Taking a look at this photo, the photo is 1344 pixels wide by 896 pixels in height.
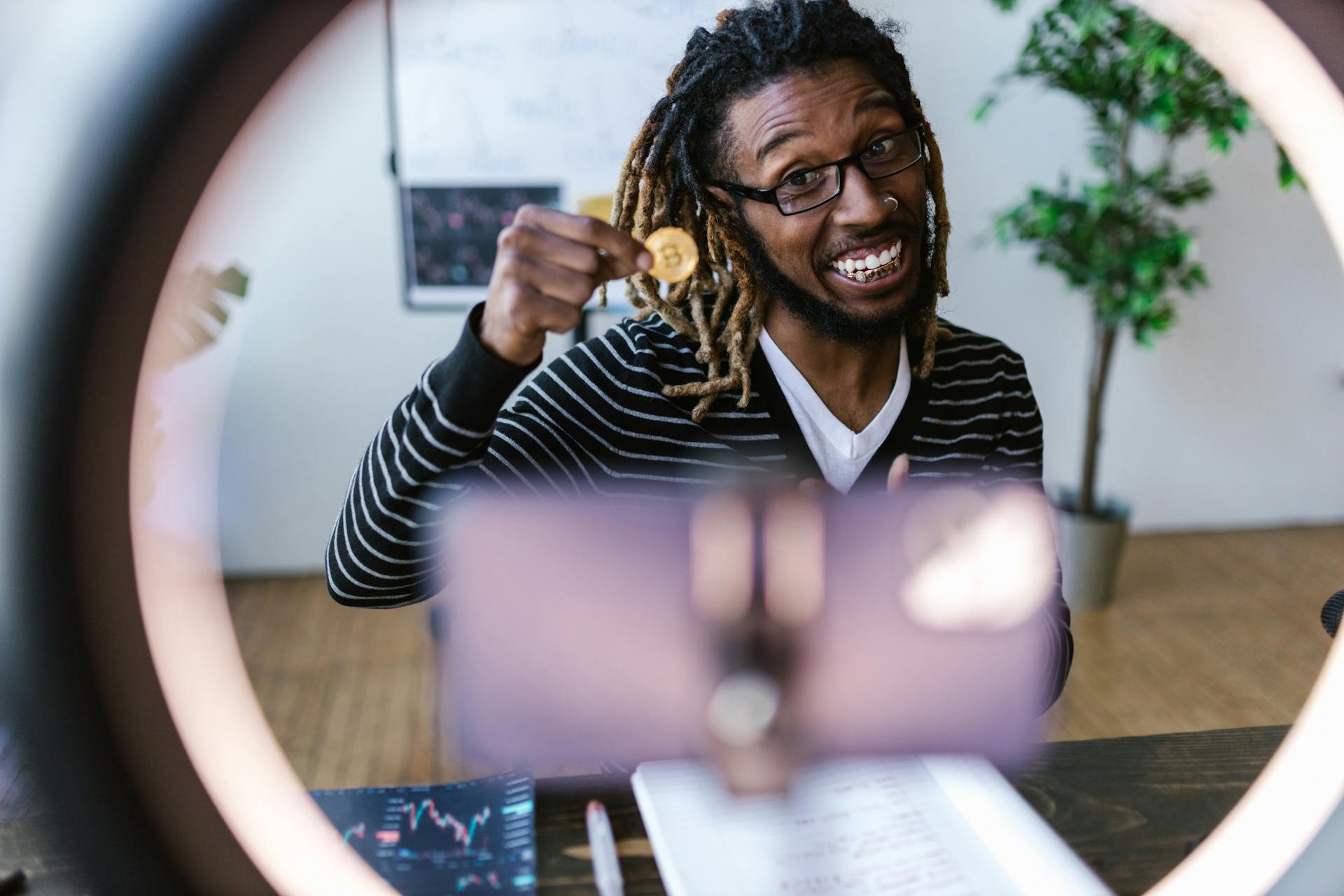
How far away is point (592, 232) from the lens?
0.60 metres

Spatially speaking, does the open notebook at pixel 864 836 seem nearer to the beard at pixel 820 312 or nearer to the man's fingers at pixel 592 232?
the man's fingers at pixel 592 232

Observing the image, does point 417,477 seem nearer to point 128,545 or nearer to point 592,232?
point 592,232

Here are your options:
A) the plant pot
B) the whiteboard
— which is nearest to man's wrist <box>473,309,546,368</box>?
the whiteboard

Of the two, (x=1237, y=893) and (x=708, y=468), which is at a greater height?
(x=708, y=468)

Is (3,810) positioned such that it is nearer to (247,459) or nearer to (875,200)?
(875,200)

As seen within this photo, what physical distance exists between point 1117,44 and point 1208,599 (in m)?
1.39

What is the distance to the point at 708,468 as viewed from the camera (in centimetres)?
98

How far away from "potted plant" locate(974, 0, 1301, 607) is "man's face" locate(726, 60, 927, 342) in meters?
1.29

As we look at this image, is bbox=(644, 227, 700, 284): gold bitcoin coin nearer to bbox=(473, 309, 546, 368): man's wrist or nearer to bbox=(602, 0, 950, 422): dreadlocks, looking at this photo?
bbox=(473, 309, 546, 368): man's wrist

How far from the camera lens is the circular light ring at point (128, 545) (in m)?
0.31

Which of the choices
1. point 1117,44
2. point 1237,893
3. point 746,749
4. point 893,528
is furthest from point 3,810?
point 1117,44

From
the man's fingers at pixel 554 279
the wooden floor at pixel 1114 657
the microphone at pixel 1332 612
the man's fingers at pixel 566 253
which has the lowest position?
the wooden floor at pixel 1114 657

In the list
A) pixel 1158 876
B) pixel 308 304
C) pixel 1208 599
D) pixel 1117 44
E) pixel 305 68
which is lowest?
pixel 1208 599

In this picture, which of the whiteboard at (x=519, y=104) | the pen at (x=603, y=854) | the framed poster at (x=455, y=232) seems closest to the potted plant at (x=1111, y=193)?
the whiteboard at (x=519, y=104)
